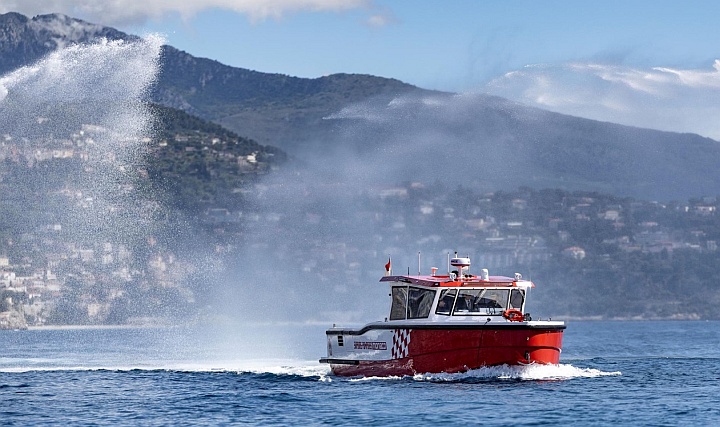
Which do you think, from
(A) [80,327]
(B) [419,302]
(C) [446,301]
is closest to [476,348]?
(C) [446,301]

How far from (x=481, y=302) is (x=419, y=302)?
2.65 m

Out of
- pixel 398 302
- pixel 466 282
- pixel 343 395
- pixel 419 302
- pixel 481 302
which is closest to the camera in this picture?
pixel 343 395

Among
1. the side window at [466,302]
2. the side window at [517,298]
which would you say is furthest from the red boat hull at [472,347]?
the side window at [517,298]

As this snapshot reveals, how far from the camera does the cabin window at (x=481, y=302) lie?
55.6m

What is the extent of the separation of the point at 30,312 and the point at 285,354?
99.4 metres

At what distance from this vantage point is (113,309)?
7101 inches

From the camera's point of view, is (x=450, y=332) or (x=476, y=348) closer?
(x=476, y=348)

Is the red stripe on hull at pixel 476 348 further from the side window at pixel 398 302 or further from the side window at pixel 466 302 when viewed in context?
the side window at pixel 398 302

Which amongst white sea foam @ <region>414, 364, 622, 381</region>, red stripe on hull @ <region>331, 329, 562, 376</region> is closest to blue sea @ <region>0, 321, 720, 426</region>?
white sea foam @ <region>414, 364, 622, 381</region>

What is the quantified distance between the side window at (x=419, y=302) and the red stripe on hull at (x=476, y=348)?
1.31m

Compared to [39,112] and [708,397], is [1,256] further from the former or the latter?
[708,397]

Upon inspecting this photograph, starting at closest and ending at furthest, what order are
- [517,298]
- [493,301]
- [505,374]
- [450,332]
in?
[450,332]
[505,374]
[493,301]
[517,298]

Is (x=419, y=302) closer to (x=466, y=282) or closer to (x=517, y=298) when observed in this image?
(x=466, y=282)

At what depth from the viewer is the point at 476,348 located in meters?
53.7
